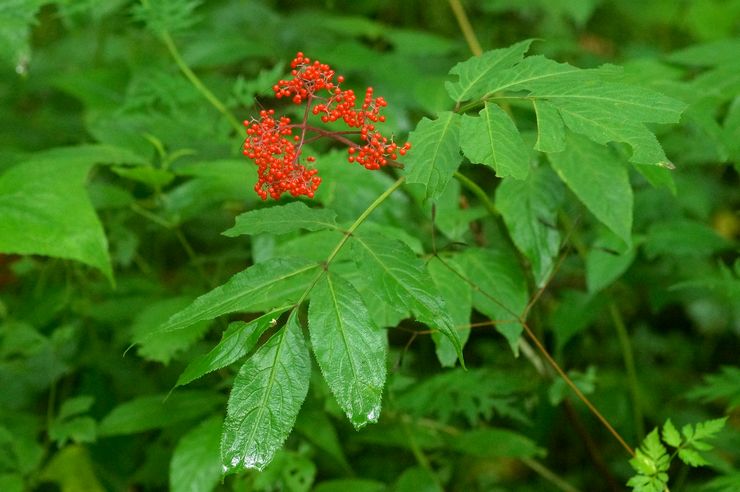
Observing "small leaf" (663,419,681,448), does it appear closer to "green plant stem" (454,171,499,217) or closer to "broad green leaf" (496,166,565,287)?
"broad green leaf" (496,166,565,287)

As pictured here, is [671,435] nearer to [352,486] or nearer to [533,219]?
[533,219]

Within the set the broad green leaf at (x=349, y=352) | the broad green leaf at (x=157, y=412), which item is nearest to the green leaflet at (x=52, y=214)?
the broad green leaf at (x=157, y=412)

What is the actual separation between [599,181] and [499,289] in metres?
0.32

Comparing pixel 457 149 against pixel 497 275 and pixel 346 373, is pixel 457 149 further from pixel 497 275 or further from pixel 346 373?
pixel 497 275

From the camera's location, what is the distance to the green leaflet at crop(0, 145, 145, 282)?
1.84 metres

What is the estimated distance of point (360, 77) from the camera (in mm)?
3502

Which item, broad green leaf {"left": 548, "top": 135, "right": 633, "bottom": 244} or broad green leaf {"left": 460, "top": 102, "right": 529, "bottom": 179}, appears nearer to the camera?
broad green leaf {"left": 460, "top": 102, "right": 529, "bottom": 179}

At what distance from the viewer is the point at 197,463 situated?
196 cm

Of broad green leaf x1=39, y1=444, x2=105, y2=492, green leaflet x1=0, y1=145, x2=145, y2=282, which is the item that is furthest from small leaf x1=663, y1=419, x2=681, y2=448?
broad green leaf x1=39, y1=444, x2=105, y2=492

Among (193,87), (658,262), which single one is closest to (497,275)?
(193,87)

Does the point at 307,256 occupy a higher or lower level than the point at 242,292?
lower

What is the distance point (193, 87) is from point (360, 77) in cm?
115

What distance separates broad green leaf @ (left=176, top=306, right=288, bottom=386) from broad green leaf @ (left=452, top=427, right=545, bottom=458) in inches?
44.5

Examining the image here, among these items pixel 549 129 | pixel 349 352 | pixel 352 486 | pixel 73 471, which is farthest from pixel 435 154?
pixel 73 471
